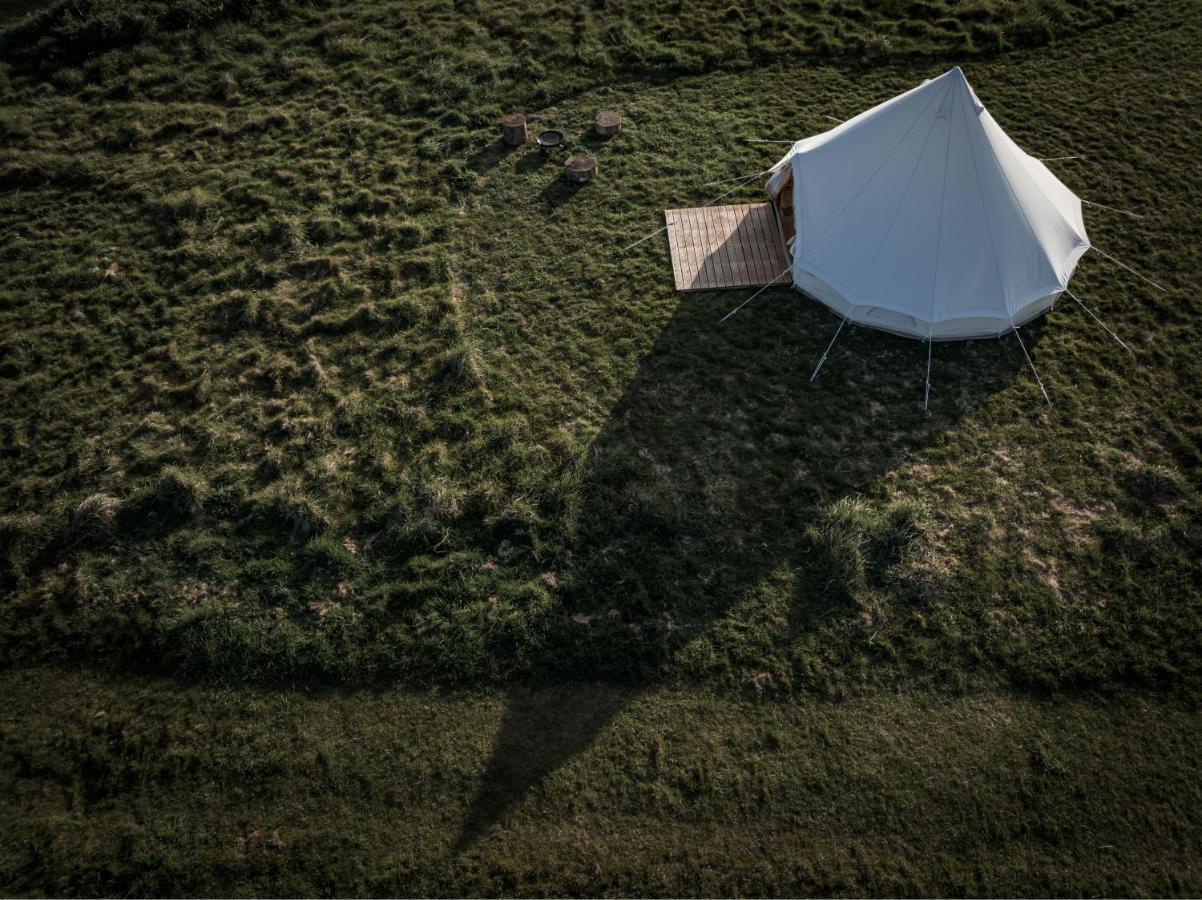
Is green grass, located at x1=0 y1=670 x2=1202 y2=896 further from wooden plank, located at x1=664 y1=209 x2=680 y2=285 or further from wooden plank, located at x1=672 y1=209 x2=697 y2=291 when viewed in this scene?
wooden plank, located at x1=664 y1=209 x2=680 y2=285

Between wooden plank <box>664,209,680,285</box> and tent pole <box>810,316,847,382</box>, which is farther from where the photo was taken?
wooden plank <box>664,209,680,285</box>

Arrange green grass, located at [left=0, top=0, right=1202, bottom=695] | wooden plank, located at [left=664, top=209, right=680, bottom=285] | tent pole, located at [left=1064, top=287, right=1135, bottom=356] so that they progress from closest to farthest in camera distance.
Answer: green grass, located at [left=0, top=0, right=1202, bottom=695] < tent pole, located at [left=1064, top=287, right=1135, bottom=356] < wooden plank, located at [left=664, top=209, right=680, bottom=285]

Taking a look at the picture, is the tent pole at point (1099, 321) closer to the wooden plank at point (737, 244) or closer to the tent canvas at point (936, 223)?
the tent canvas at point (936, 223)

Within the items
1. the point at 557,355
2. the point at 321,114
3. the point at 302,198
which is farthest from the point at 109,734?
the point at 321,114

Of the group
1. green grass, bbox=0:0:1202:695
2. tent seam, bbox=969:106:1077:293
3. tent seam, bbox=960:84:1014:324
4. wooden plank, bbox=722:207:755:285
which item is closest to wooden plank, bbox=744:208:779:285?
wooden plank, bbox=722:207:755:285

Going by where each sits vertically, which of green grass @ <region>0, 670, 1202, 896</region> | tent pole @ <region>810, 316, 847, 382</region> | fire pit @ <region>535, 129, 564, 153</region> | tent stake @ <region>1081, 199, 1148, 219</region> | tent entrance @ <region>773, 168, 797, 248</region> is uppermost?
fire pit @ <region>535, 129, 564, 153</region>

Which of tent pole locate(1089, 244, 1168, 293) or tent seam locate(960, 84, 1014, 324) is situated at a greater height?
tent seam locate(960, 84, 1014, 324)

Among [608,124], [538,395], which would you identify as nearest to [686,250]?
[608,124]
